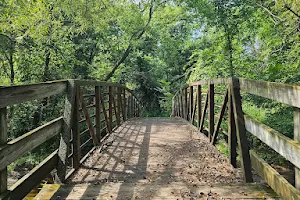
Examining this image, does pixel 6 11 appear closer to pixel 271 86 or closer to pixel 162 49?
pixel 271 86

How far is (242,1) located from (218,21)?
2.83 ft

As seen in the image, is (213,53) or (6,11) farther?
(213,53)

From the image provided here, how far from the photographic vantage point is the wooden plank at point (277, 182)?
6.62 ft

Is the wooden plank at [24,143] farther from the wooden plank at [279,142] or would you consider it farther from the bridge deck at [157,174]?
the wooden plank at [279,142]

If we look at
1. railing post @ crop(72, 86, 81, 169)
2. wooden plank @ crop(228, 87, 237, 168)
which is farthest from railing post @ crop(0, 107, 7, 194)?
wooden plank @ crop(228, 87, 237, 168)

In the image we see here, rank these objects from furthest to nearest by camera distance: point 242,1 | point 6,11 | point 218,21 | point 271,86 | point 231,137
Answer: point 218,21
point 242,1
point 6,11
point 231,137
point 271,86

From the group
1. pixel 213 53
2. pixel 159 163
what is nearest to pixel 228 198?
pixel 159 163

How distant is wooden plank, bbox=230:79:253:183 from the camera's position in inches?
117

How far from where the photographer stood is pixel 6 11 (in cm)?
693

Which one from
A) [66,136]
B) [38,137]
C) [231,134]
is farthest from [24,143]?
[231,134]

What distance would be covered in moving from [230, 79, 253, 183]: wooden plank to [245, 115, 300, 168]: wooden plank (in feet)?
0.66

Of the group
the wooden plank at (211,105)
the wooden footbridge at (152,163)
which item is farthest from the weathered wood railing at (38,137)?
the wooden plank at (211,105)

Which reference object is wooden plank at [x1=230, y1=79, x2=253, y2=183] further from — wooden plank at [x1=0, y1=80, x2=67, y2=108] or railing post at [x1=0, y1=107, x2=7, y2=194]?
railing post at [x1=0, y1=107, x2=7, y2=194]

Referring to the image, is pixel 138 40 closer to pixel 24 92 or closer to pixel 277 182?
pixel 24 92
